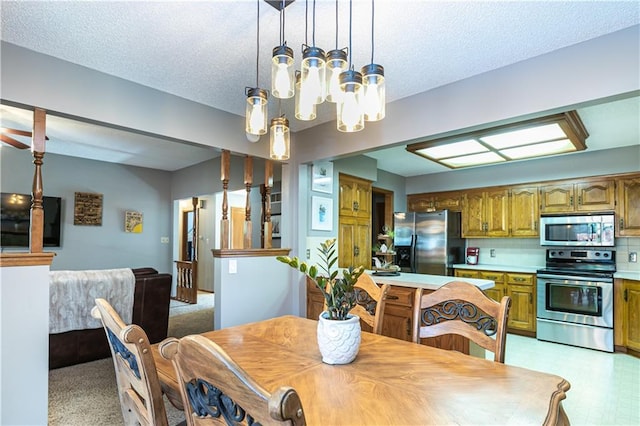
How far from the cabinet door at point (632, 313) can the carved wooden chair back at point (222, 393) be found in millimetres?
4652

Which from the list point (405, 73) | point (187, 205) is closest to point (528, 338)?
point (405, 73)

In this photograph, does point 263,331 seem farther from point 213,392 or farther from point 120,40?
point 120,40

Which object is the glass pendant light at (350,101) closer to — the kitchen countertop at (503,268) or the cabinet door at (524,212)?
the kitchen countertop at (503,268)

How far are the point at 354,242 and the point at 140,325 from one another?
105 inches

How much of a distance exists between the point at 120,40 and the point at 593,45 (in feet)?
9.48

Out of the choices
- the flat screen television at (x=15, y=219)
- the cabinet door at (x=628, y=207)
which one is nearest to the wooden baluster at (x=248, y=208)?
the flat screen television at (x=15, y=219)

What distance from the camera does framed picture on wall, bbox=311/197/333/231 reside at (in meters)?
3.88

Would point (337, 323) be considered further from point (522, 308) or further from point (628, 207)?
point (628, 207)

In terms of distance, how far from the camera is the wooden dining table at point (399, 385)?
0.97m

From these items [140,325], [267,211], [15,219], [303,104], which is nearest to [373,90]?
[303,104]

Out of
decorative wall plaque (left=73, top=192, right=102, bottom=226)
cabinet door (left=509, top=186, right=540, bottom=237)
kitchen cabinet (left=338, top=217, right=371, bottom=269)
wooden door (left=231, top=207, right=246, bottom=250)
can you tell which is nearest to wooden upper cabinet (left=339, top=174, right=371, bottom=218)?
kitchen cabinet (left=338, top=217, right=371, bottom=269)

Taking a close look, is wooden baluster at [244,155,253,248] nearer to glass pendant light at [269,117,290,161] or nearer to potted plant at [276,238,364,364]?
glass pendant light at [269,117,290,161]

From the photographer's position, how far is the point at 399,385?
118 centimetres

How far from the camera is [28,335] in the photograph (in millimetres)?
2055
